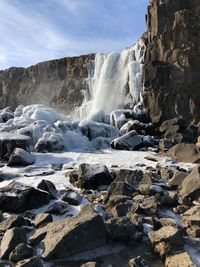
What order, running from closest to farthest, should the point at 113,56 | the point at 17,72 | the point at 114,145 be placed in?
the point at 114,145 → the point at 113,56 → the point at 17,72

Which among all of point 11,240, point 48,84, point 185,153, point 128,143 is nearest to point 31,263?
point 11,240

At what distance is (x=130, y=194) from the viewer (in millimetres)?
11453

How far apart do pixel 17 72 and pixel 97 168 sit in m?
37.5

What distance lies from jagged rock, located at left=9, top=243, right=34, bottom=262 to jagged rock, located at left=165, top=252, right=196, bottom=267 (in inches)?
97.4

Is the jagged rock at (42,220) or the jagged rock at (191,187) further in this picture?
the jagged rock at (191,187)

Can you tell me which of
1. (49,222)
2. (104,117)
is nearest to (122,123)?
(104,117)

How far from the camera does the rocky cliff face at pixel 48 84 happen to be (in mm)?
41375

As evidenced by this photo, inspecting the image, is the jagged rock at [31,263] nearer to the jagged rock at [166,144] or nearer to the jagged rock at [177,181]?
the jagged rock at [177,181]

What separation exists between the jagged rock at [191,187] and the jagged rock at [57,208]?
3.16 metres

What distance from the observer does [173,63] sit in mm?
29141

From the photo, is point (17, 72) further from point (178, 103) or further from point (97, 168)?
point (97, 168)

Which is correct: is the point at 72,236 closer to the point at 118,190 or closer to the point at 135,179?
the point at 118,190

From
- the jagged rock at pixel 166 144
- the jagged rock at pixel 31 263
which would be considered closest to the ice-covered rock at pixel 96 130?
the jagged rock at pixel 166 144

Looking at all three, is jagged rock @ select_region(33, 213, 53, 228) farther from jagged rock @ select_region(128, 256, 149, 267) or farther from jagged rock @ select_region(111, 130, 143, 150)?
jagged rock @ select_region(111, 130, 143, 150)
